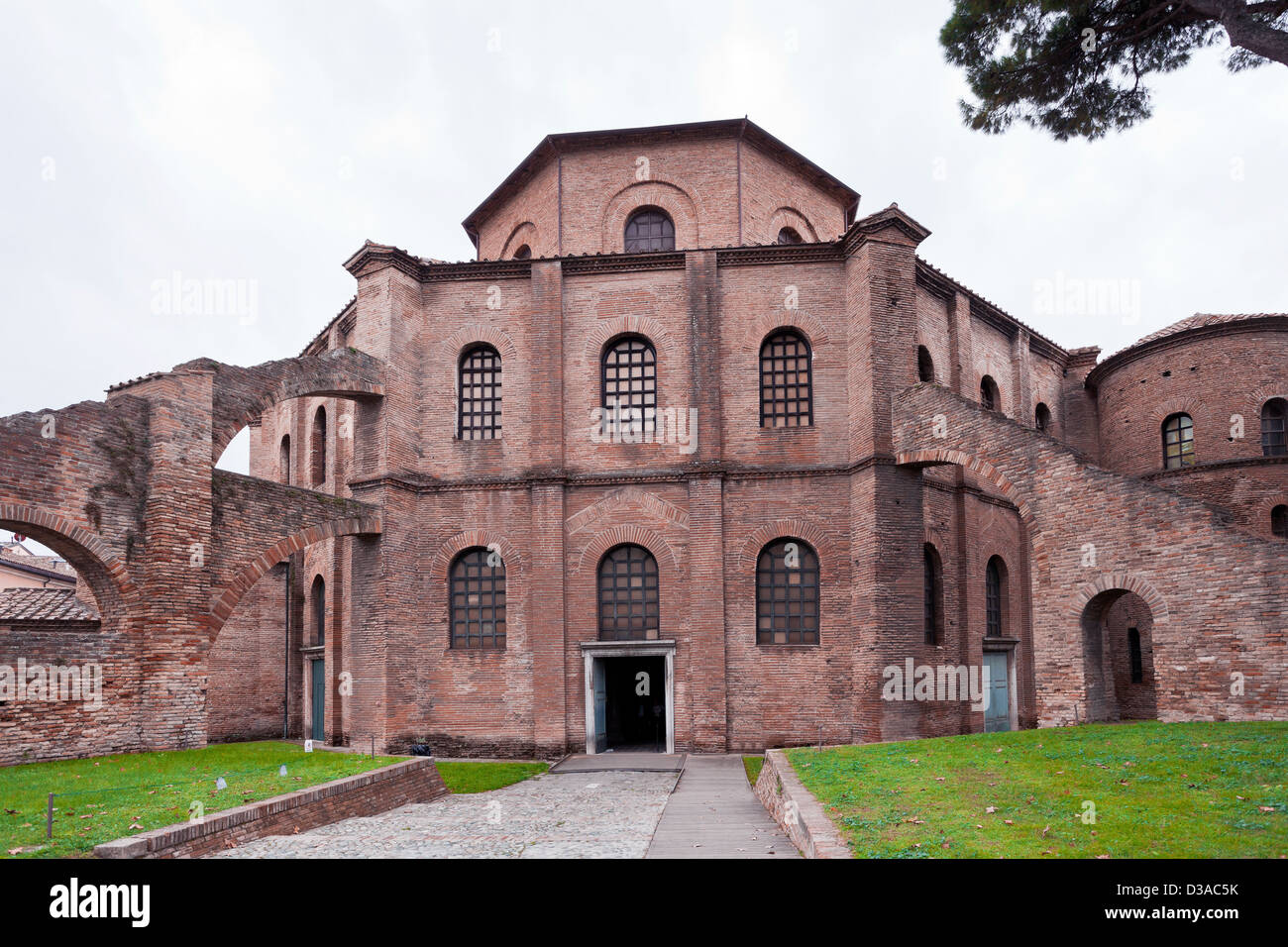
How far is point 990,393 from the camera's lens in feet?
72.6

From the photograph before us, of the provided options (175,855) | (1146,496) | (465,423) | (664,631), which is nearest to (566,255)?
(465,423)

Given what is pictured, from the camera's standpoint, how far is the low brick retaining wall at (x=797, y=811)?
696 cm

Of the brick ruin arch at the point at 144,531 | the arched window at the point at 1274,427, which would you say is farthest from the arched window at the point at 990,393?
the brick ruin arch at the point at 144,531

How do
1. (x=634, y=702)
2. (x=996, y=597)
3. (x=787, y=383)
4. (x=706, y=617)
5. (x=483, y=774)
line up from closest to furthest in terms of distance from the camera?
1. (x=483, y=774)
2. (x=706, y=617)
3. (x=787, y=383)
4. (x=634, y=702)
5. (x=996, y=597)

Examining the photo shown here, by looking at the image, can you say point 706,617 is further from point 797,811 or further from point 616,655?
point 797,811

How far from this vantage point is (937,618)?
18766 mm

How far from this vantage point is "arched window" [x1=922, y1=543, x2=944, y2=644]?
18.7 metres

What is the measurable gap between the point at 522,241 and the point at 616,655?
10771 mm

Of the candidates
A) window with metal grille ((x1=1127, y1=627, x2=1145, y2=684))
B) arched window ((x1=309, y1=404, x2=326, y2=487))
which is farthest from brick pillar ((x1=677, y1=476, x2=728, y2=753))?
window with metal grille ((x1=1127, y1=627, x2=1145, y2=684))

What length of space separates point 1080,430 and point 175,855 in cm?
2390

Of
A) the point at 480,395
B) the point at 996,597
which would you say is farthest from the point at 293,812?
the point at 996,597

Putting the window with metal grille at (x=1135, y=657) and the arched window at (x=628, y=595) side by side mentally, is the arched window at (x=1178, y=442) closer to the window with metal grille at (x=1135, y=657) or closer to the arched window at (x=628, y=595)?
the window with metal grille at (x=1135, y=657)

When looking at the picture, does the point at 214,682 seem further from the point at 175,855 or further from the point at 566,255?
the point at 175,855

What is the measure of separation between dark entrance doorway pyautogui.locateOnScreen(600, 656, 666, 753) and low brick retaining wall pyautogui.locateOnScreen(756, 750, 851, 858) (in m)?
6.63
